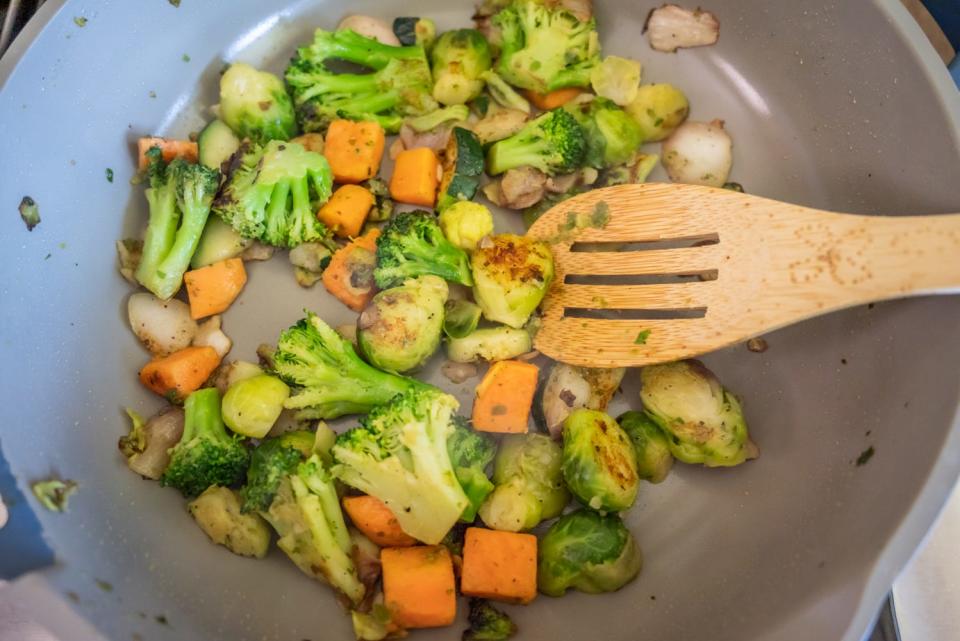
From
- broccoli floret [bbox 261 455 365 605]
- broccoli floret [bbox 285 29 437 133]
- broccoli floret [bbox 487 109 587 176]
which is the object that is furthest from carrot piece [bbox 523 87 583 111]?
broccoli floret [bbox 261 455 365 605]

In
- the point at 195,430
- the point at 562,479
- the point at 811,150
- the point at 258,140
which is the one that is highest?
the point at 258,140

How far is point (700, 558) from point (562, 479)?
0.40m

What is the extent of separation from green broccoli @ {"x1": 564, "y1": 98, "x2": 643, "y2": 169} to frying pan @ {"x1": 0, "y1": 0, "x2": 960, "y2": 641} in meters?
0.30

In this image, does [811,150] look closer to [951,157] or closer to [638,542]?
[951,157]

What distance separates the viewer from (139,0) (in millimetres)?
1929

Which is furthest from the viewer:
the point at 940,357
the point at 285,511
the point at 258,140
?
the point at 258,140

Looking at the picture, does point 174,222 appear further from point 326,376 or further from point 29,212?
point 326,376

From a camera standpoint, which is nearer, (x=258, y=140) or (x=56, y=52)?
(x=56, y=52)

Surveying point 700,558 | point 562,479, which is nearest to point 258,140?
point 562,479

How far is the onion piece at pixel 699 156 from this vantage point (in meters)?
2.08

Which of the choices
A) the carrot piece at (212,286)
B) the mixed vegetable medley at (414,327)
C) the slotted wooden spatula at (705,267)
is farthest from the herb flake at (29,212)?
the slotted wooden spatula at (705,267)

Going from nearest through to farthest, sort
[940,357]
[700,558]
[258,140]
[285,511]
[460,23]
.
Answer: [940,357], [285,511], [700,558], [258,140], [460,23]

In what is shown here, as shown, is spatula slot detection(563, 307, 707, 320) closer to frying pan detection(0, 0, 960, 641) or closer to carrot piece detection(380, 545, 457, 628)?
frying pan detection(0, 0, 960, 641)

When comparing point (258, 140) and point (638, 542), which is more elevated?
point (258, 140)
